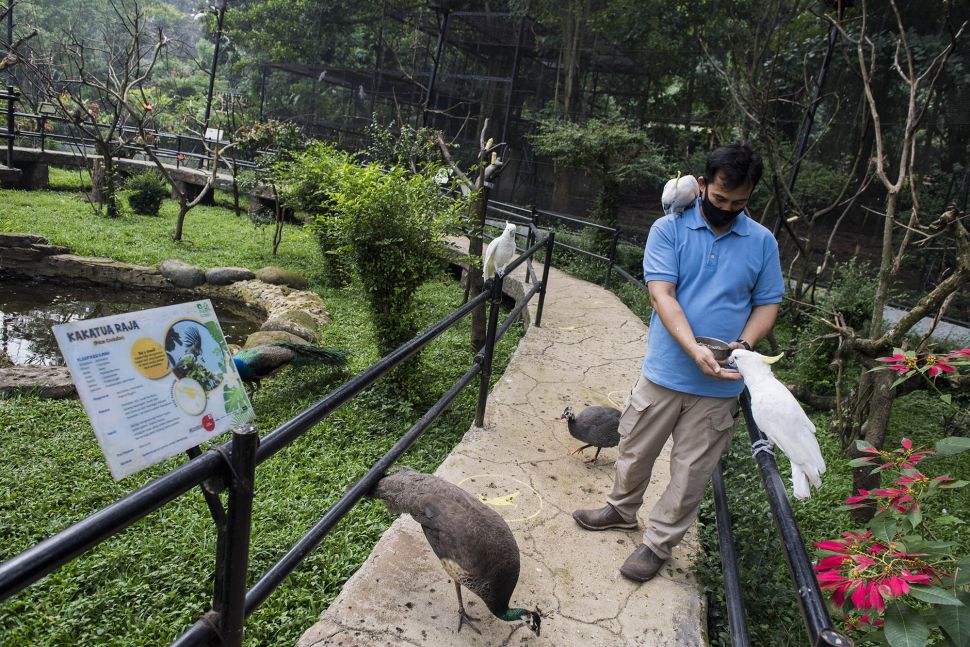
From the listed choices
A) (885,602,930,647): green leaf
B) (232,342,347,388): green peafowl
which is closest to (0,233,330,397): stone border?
(232,342,347,388): green peafowl

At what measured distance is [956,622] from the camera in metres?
1.07

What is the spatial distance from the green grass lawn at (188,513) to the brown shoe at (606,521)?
0.95 metres

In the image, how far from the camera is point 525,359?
4.66 m

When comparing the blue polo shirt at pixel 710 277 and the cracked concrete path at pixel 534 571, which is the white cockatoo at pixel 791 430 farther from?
the cracked concrete path at pixel 534 571

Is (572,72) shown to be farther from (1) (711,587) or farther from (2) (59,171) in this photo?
(1) (711,587)

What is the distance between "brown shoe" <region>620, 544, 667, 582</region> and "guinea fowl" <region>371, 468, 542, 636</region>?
1.40ft

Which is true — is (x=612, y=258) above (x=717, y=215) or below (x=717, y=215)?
below

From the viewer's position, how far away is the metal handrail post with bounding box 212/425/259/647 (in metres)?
0.98

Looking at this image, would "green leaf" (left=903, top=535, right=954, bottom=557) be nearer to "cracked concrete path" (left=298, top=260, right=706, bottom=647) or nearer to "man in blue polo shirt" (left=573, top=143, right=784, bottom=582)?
"man in blue polo shirt" (left=573, top=143, right=784, bottom=582)

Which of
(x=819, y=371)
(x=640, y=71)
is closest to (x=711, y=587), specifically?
(x=819, y=371)

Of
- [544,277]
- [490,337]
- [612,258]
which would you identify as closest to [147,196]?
[612,258]

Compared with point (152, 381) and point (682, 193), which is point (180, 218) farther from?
point (152, 381)

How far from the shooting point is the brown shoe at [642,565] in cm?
220

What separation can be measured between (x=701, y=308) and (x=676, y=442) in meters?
0.48
